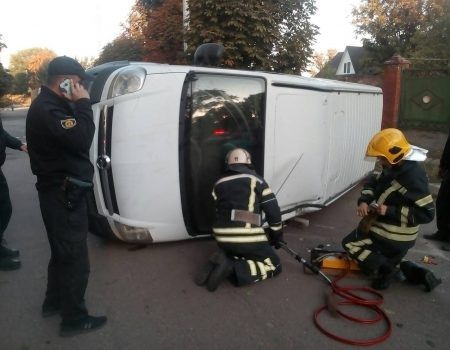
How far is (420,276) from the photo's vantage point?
356cm

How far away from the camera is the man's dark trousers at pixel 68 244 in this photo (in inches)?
108

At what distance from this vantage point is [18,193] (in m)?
6.86

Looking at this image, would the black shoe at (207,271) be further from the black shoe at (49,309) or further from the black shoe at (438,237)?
the black shoe at (438,237)

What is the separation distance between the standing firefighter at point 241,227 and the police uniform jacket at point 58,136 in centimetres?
126

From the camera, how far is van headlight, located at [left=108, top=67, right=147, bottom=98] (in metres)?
3.63

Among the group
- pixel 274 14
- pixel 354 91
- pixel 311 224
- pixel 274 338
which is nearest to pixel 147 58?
pixel 274 14

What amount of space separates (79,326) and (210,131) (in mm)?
2014

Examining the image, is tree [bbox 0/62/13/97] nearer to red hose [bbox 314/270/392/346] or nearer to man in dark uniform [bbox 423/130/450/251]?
man in dark uniform [bbox 423/130/450/251]

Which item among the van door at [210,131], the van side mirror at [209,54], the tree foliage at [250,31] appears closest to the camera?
the van door at [210,131]

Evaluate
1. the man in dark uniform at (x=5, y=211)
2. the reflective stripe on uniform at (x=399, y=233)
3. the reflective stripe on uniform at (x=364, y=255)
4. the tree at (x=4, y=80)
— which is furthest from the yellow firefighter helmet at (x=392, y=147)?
the tree at (x=4, y=80)

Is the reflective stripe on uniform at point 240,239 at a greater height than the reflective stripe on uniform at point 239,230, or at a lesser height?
lesser

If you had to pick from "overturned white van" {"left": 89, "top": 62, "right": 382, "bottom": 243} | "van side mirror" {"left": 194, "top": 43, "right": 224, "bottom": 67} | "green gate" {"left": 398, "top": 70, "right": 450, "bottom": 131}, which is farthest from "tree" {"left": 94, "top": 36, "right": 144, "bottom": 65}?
"overturned white van" {"left": 89, "top": 62, "right": 382, "bottom": 243}

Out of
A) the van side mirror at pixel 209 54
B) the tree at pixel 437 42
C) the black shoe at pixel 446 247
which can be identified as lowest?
the black shoe at pixel 446 247

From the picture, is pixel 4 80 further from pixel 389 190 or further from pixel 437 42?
pixel 389 190
